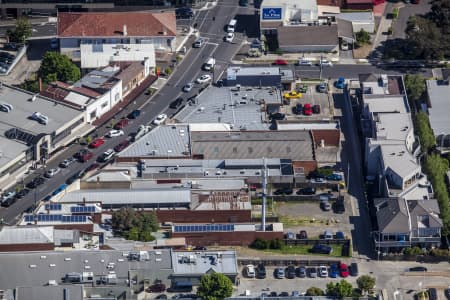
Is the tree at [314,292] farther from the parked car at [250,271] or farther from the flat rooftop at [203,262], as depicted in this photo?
the flat rooftop at [203,262]

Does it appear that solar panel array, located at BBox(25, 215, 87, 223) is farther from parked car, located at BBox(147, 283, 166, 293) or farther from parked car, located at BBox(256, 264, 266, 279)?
parked car, located at BBox(256, 264, 266, 279)

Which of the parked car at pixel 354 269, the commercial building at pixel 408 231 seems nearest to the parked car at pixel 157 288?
the parked car at pixel 354 269

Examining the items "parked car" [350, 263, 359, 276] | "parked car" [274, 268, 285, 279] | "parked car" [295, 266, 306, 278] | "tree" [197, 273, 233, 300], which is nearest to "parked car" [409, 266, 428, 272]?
"parked car" [350, 263, 359, 276]

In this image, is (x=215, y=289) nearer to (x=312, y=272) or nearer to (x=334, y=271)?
(x=312, y=272)

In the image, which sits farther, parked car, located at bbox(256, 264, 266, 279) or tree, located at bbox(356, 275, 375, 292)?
parked car, located at bbox(256, 264, 266, 279)

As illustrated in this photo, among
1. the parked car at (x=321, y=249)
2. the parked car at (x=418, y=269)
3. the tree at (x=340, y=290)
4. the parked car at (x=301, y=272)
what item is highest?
the parked car at (x=321, y=249)

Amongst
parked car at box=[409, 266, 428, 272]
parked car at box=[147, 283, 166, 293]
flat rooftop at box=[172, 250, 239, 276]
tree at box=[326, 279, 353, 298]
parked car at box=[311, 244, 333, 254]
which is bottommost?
tree at box=[326, 279, 353, 298]
